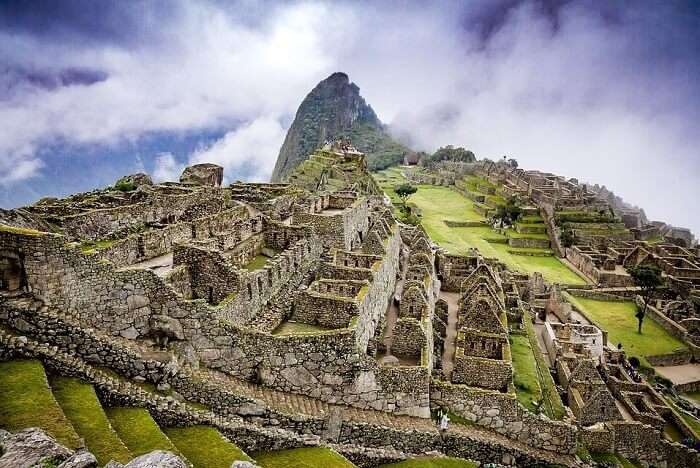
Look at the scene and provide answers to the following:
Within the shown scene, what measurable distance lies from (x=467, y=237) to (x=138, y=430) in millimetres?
64881

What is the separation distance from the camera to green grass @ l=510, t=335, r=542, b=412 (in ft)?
74.5

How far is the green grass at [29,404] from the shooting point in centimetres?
930

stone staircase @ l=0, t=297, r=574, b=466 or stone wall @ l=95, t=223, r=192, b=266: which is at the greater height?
stone wall @ l=95, t=223, r=192, b=266

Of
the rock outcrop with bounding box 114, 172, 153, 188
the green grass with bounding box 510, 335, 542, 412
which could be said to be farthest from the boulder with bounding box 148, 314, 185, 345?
the rock outcrop with bounding box 114, 172, 153, 188

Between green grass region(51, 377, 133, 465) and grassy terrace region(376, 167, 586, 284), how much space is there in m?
39.5

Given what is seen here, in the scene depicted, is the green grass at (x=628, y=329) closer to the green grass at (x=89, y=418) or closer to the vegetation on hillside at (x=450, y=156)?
the green grass at (x=89, y=418)

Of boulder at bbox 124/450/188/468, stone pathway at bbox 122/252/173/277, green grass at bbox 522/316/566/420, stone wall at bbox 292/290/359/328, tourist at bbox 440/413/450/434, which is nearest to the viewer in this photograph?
boulder at bbox 124/450/188/468

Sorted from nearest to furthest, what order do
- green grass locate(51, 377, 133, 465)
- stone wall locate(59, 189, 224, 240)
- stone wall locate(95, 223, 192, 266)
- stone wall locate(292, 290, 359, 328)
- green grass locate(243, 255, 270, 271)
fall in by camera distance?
green grass locate(51, 377, 133, 465) → stone wall locate(95, 223, 192, 266) → stone wall locate(292, 290, 359, 328) → stone wall locate(59, 189, 224, 240) → green grass locate(243, 255, 270, 271)

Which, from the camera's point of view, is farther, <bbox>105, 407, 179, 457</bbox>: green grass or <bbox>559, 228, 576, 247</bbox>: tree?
<bbox>559, 228, 576, 247</bbox>: tree

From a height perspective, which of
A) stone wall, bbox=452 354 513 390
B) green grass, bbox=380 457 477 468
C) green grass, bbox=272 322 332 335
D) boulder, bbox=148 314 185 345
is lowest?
green grass, bbox=380 457 477 468

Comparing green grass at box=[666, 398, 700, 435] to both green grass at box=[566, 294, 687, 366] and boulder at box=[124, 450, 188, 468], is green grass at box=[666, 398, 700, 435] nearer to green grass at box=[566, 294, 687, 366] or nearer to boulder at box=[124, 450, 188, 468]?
green grass at box=[566, 294, 687, 366]

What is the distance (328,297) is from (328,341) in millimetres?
2499

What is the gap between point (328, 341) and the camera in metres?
16.1

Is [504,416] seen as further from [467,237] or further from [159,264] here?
[467,237]
